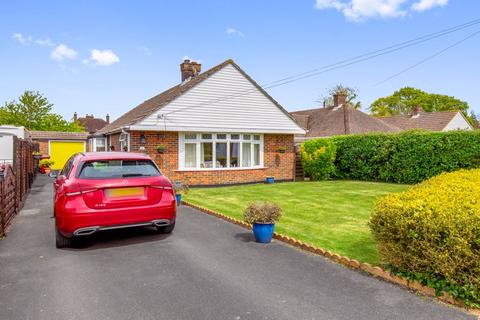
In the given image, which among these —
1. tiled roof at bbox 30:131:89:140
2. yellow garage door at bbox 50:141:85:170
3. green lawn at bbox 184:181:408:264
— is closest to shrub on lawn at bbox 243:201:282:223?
green lawn at bbox 184:181:408:264

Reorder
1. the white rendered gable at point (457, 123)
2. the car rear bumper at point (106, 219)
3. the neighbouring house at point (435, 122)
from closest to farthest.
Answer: the car rear bumper at point (106, 219) < the neighbouring house at point (435, 122) < the white rendered gable at point (457, 123)

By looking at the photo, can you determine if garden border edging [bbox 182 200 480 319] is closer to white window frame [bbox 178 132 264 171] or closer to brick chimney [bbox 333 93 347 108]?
white window frame [bbox 178 132 264 171]

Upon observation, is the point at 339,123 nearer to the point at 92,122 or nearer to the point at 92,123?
the point at 92,123

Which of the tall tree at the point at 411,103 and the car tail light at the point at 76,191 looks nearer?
the car tail light at the point at 76,191

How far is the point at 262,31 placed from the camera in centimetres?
1551

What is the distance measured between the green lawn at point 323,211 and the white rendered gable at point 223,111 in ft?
12.6

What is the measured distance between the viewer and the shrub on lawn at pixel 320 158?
57.9 ft

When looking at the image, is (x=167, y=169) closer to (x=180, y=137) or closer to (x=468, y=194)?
(x=180, y=137)

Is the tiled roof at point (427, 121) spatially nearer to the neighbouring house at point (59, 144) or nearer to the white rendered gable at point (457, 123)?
the white rendered gable at point (457, 123)

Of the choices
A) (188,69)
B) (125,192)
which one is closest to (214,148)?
(188,69)

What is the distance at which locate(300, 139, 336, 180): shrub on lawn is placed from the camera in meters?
17.7

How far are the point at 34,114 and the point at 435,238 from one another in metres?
44.9

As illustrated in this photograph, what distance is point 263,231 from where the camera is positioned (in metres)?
6.11

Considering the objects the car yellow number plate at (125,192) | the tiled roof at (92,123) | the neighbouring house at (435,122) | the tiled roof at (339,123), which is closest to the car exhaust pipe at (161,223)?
the car yellow number plate at (125,192)
